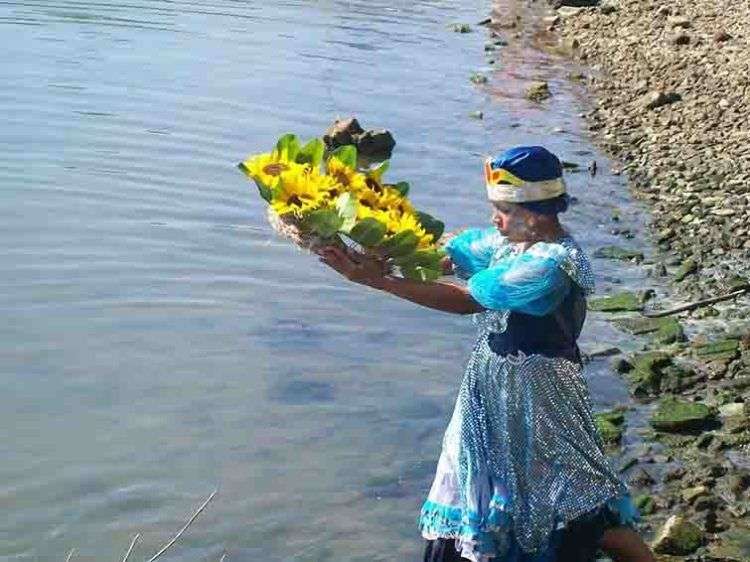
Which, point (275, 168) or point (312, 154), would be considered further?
point (312, 154)

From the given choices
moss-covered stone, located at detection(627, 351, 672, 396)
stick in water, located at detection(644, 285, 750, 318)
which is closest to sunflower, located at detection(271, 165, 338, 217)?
moss-covered stone, located at detection(627, 351, 672, 396)

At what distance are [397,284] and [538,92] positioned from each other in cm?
1764

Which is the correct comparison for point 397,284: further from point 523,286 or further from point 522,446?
point 522,446

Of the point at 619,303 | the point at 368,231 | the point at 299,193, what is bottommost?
the point at 619,303

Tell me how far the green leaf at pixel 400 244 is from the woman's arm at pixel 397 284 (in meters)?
0.07

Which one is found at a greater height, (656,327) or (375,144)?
(656,327)

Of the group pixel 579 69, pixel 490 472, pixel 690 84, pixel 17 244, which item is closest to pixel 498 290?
pixel 490 472

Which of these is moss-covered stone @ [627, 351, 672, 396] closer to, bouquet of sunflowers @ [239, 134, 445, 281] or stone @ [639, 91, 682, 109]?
bouquet of sunflowers @ [239, 134, 445, 281]

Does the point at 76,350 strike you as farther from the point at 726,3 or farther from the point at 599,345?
the point at 726,3

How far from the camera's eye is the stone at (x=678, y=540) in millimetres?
6621

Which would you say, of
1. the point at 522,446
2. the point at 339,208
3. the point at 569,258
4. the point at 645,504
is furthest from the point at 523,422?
the point at 645,504

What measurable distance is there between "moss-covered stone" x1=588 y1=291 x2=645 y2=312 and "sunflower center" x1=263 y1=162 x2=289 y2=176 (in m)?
6.34

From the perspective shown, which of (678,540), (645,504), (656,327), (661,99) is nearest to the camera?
(678,540)

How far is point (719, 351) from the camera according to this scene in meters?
9.38
